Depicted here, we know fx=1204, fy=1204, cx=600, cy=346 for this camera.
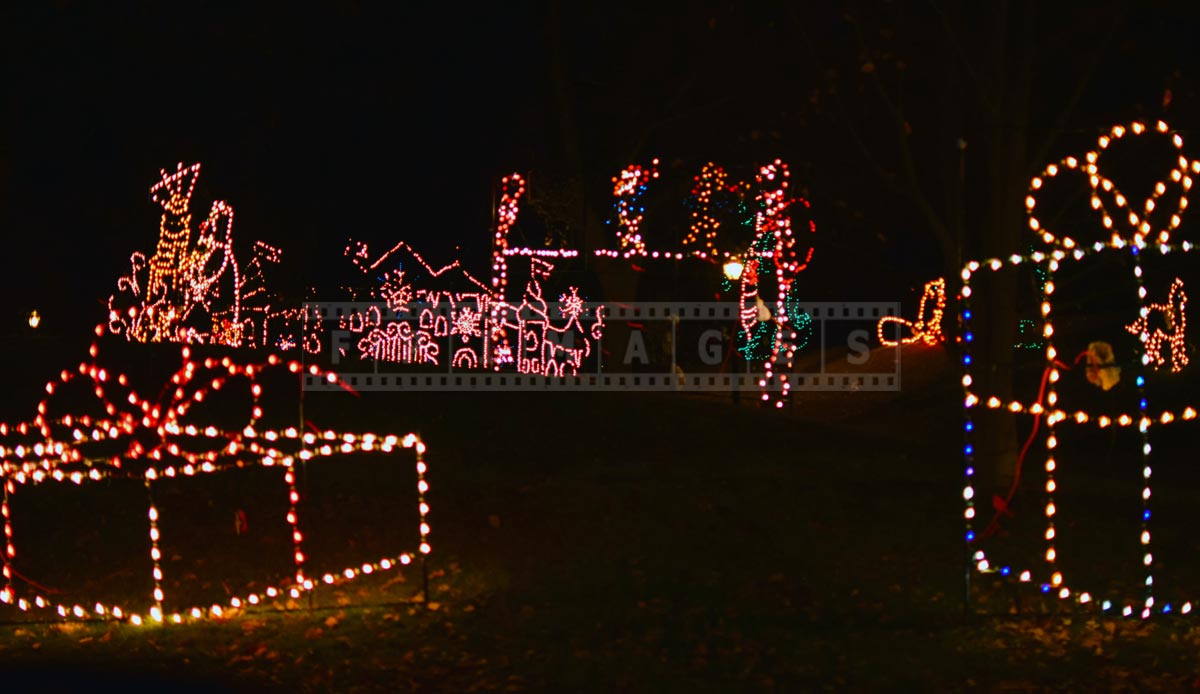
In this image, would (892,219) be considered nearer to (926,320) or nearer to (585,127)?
(585,127)

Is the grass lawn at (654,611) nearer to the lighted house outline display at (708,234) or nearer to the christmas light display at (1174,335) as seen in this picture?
the lighted house outline display at (708,234)

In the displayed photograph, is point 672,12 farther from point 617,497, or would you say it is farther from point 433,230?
point 433,230

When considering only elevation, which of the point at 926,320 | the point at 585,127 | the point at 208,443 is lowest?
the point at 208,443

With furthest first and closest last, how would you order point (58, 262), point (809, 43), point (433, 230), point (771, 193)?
1. point (433, 230)
2. point (58, 262)
3. point (771, 193)
4. point (809, 43)

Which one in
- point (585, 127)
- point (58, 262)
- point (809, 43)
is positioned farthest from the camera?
point (58, 262)

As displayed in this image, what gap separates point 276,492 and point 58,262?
2943 cm

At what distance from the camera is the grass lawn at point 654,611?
6324mm

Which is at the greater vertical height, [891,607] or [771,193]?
[771,193]

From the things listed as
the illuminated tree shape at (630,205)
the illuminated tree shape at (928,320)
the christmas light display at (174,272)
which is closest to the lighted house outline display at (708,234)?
the illuminated tree shape at (630,205)

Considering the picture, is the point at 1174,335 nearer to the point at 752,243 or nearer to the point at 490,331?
the point at 752,243

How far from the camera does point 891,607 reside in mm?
7582

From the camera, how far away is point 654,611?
7.57 meters

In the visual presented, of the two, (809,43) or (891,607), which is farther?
(809,43)

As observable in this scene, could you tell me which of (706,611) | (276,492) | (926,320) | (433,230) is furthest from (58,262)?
(706,611)
